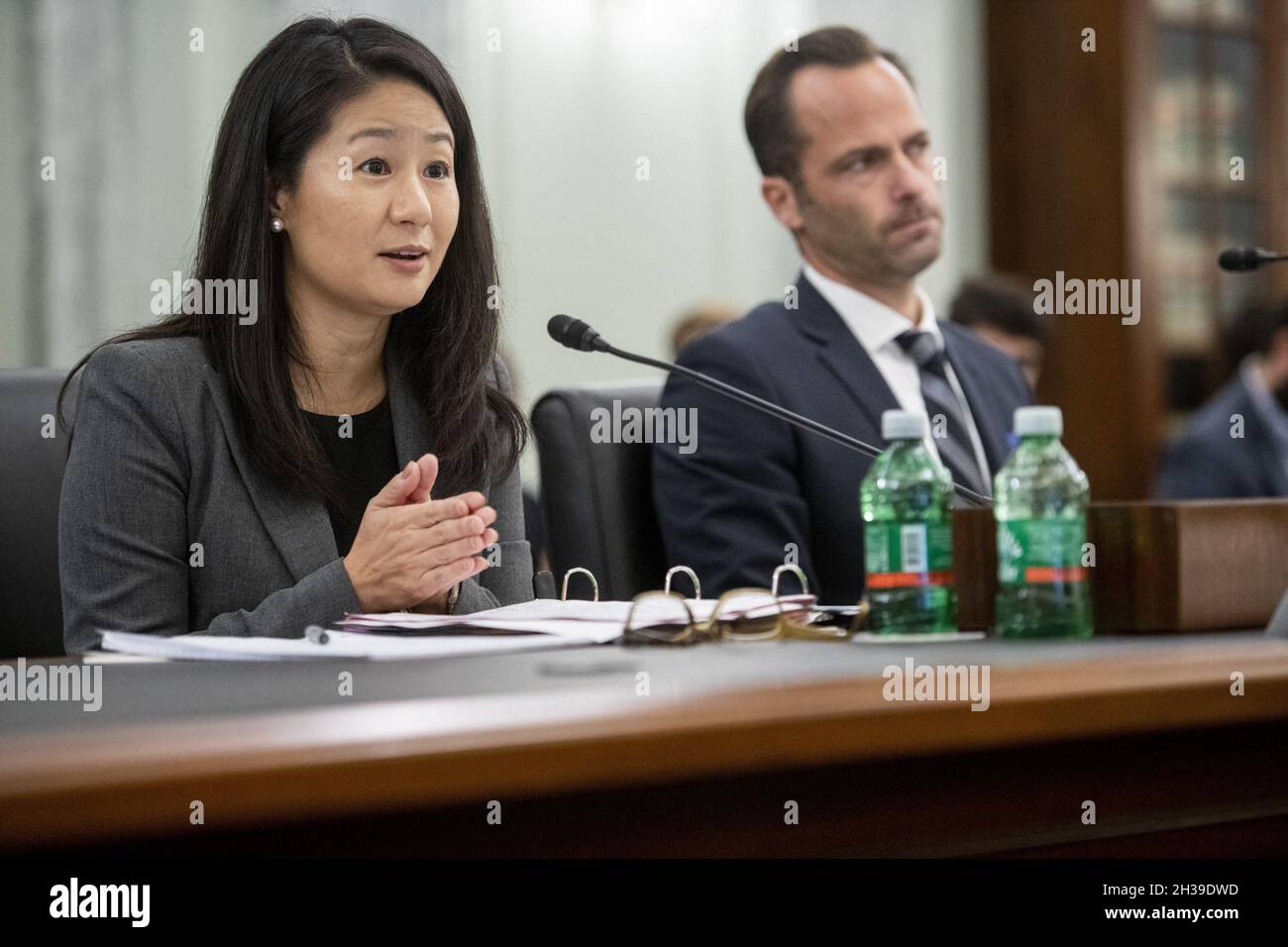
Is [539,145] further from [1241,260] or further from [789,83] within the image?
[1241,260]

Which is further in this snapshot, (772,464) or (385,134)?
(772,464)

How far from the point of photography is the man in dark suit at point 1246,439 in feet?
12.0

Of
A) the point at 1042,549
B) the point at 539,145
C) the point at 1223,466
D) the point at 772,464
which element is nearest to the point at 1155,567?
the point at 1042,549

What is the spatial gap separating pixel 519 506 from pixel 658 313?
2.64 m

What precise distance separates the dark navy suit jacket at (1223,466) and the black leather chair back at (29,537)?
9.33ft

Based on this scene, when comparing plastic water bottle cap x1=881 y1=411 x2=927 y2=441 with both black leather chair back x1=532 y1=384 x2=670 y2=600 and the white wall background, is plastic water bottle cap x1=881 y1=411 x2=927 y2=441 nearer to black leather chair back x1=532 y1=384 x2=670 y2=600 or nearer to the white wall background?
black leather chair back x1=532 y1=384 x2=670 y2=600

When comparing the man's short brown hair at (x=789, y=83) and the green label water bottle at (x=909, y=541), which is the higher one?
the man's short brown hair at (x=789, y=83)

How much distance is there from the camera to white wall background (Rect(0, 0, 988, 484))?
339cm

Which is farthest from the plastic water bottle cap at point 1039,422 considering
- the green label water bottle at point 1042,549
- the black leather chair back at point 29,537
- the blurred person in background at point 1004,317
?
the blurred person in background at point 1004,317

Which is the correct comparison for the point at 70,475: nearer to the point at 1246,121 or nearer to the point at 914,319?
the point at 914,319

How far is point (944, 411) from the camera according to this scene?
1.97 meters

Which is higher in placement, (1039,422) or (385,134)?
(385,134)

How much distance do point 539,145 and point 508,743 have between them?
3.60 metres

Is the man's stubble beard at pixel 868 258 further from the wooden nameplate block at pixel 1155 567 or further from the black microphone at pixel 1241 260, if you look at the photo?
the wooden nameplate block at pixel 1155 567
